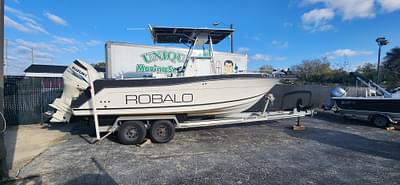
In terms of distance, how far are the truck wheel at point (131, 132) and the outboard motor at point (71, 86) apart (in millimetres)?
1202

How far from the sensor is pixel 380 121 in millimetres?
7613

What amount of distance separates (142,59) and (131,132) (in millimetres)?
3850

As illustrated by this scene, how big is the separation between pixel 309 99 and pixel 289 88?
952 millimetres

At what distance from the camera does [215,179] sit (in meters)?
3.36

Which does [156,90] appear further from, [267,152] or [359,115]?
[359,115]

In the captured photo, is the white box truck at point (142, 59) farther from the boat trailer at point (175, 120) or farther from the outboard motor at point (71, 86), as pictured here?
the outboard motor at point (71, 86)

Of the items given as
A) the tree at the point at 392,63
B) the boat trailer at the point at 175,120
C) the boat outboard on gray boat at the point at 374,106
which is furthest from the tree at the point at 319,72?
the boat trailer at the point at 175,120

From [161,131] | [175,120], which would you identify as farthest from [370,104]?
[161,131]

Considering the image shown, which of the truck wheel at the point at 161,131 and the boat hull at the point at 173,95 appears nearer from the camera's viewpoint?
the boat hull at the point at 173,95

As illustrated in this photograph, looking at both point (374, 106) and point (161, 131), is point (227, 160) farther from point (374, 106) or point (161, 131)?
point (374, 106)

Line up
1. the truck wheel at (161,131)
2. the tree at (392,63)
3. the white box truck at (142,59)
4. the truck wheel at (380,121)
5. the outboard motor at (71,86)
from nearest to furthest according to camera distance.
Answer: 1. the outboard motor at (71,86)
2. the truck wheel at (161,131)
3. the truck wheel at (380,121)
4. the white box truck at (142,59)
5. the tree at (392,63)

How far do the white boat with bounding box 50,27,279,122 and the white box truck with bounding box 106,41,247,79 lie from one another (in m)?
1.80

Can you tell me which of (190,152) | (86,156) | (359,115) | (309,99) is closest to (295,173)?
(190,152)

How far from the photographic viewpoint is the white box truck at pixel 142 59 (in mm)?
7887
